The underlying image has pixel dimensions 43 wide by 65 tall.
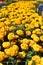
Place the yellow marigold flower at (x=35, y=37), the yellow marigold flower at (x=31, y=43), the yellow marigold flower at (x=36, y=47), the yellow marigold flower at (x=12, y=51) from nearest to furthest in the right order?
1. the yellow marigold flower at (x=12, y=51)
2. the yellow marigold flower at (x=36, y=47)
3. the yellow marigold flower at (x=31, y=43)
4. the yellow marigold flower at (x=35, y=37)

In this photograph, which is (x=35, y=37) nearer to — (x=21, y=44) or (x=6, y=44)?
(x=21, y=44)

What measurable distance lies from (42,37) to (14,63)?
0.55m

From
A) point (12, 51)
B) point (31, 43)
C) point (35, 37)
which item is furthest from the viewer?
point (35, 37)

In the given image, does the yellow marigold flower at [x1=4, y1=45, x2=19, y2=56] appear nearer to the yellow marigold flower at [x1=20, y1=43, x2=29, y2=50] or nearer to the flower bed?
the flower bed

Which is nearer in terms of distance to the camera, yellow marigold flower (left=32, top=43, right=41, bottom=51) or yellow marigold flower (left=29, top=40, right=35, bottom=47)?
yellow marigold flower (left=32, top=43, right=41, bottom=51)

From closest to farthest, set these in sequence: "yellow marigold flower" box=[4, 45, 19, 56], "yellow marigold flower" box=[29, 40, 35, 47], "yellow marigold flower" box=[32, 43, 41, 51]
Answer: "yellow marigold flower" box=[4, 45, 19, 56] → "yellow marigold flower" box=[32, 43, 41, 51] → "yellow marigold flower" box=[29, 40, 35, 47]

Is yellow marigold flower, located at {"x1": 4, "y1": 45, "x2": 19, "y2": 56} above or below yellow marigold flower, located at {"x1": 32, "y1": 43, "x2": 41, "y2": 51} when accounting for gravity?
above

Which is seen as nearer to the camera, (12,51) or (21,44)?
(12,51)

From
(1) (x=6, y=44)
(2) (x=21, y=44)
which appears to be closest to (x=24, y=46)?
(2) (x=21, y=44)

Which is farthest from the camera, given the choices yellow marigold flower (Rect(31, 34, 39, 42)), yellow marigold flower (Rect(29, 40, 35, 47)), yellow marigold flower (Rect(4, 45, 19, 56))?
yellow marigold flower (Rect(31, 34, 39, 42))

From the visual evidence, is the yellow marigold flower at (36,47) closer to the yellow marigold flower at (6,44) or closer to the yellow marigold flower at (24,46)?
the yellow marigold flower at (24,46)

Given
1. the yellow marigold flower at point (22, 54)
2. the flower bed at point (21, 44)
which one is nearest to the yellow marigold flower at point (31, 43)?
the flower bed at point (21, 44)

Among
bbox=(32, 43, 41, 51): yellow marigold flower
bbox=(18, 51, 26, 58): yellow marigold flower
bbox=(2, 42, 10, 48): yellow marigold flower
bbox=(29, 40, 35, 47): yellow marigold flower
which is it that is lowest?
bbox=(18, 51, 26, 58): yellow marigold flower

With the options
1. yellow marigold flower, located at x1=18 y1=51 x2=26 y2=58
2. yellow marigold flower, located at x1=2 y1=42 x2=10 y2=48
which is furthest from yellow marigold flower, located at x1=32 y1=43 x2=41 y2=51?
yellow marigold flower, located at x1=2 y1=42 x2=10 y2=48
